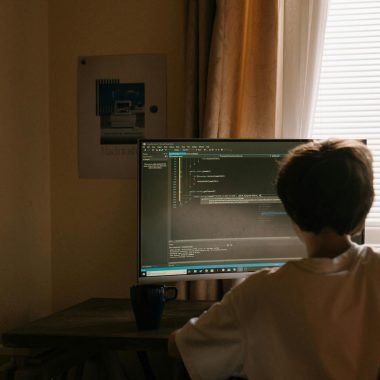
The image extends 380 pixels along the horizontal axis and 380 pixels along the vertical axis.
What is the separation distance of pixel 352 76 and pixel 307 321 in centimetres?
140

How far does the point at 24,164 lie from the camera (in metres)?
2.06

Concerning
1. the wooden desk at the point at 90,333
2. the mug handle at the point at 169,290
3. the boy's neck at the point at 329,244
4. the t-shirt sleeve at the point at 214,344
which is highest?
the boy's neck at the point at 329,244

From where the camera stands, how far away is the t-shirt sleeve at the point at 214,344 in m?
1.01

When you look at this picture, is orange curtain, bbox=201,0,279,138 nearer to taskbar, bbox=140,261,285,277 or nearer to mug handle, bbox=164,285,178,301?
taskbar, bbox=140,261,285,277

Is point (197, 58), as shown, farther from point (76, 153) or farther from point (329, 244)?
point (329, 244)

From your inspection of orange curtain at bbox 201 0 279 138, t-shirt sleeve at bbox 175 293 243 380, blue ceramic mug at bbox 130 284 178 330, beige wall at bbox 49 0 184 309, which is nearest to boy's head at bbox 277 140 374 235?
t-shirt sleeve at bbox 175 293 243 380

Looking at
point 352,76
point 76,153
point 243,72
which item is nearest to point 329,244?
point 243,72

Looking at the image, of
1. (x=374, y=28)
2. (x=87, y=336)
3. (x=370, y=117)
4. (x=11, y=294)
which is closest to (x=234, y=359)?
(x=87, y=336)

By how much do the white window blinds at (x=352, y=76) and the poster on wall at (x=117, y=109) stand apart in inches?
23.3

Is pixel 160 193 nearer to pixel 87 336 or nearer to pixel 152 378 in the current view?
pixel 87 336

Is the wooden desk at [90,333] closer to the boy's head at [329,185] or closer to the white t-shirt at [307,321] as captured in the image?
the white t-shirt at [307,321]

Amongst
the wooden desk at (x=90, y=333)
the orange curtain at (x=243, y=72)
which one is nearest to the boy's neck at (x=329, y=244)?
the wooden desk at (x=90, y=333)

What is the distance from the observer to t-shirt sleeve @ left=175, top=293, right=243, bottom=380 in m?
1.01

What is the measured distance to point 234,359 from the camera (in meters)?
1.04
